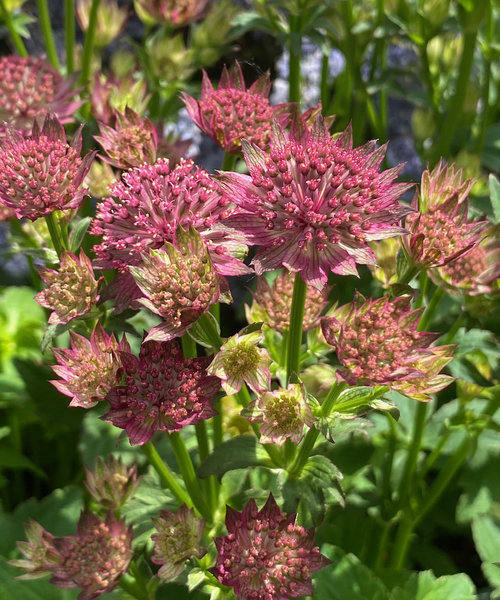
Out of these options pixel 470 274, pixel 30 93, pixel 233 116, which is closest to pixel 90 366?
pixel 233 116

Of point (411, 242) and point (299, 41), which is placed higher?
point (299, 41)

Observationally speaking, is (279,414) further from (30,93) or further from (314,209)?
(30,93)

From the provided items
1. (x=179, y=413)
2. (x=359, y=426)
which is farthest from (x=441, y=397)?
(x=179, y=413)

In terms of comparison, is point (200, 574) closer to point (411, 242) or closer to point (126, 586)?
point (126, 586)

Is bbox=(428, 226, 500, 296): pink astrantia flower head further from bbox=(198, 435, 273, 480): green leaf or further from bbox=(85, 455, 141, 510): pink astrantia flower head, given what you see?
bbox=(85, 455, 141, 510): pink astrantia flower head

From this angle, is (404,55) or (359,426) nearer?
(359,426)

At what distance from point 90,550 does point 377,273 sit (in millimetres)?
608

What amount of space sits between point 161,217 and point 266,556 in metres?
0.45

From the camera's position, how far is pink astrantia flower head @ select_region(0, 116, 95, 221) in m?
0.92

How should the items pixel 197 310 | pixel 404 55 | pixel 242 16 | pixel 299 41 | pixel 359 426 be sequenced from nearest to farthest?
pixel 197 310 < pixel 359 426 < pixel 299 41 < pixel 242 16 < pixel 404 55

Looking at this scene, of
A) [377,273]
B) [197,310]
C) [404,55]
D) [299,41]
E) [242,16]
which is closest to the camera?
[197,310]

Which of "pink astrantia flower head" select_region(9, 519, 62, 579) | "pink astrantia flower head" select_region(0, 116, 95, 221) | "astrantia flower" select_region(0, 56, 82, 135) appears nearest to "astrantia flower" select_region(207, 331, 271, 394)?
"pink astrantia flower head" select_region(0, 116, 95, 221)

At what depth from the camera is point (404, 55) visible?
2.50 m

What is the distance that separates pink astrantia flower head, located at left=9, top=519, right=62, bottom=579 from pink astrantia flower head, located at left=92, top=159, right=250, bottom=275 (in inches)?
17.0
